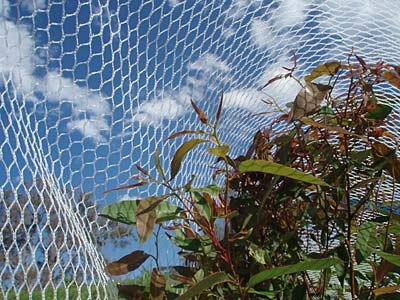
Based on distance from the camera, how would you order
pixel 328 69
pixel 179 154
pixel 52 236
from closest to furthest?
pixel 179 154, pixel 328 69, pixel 52 236

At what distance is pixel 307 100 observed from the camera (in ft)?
1.93

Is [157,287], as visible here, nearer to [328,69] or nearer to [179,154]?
[179,154]

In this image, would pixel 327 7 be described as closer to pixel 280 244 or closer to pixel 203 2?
pixel 203 2

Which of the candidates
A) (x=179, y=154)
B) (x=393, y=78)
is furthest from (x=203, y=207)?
(x=393, y=78)

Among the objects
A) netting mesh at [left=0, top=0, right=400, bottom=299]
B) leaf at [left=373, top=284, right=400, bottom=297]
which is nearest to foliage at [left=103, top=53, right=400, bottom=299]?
leaf at [left=373, top=284, right=400, bottom=297]

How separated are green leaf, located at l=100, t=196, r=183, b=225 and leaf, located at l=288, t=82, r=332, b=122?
0.56 ft

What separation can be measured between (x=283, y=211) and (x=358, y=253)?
0.12 meters

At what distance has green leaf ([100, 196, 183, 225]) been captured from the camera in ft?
1.96

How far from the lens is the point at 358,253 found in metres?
0.65

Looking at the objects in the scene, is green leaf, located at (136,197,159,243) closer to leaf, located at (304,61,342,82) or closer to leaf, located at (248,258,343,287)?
leaf, located at (248,258,343,287)

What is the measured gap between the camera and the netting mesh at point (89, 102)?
1.30 metres

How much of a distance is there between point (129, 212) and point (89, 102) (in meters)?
0.88

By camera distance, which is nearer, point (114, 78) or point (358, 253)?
point (358, 253)

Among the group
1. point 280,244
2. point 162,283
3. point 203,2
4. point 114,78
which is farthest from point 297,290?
point 203,2
